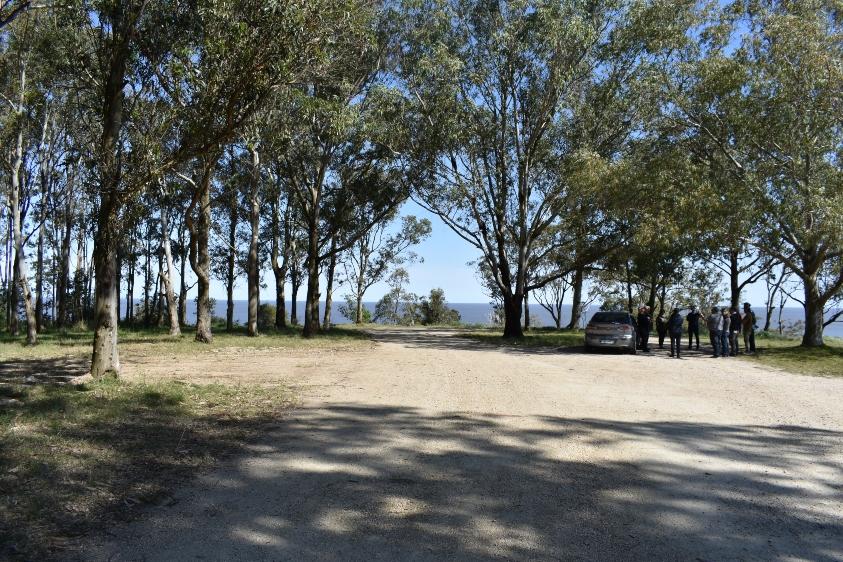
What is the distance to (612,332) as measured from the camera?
67.9 feet

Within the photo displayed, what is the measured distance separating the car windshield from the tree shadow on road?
1349 cm

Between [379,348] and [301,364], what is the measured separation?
645 centimetres

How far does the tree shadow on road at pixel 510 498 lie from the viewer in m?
4.23

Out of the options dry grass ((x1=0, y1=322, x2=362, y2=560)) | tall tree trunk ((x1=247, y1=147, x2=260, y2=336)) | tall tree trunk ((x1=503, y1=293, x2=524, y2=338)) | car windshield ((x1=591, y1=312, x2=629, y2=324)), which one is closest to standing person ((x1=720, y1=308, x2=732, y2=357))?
car windshield ((x1=591, y1=312, x2=629, y2=324))

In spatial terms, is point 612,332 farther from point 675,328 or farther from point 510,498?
point 510,498

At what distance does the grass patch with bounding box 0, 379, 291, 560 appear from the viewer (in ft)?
14.7

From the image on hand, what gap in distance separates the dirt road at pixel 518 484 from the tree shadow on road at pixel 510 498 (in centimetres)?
2

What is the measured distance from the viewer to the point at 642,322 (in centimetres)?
2211

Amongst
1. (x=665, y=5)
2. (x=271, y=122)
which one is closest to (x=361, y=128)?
(x=271, y=122)

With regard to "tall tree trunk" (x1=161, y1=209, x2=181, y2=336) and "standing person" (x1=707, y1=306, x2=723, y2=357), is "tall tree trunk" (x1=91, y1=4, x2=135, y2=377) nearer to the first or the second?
"tall tree trunk" (x1=161, y1=209, x2=181, y2=336)

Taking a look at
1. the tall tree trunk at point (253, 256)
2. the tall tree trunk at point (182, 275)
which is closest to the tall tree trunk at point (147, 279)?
the tall tree trunk at point (182, 275)

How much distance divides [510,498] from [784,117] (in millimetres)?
19061

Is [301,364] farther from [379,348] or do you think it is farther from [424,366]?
[379,348]

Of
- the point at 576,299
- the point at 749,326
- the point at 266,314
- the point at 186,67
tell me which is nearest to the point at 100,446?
the point at 186,67
